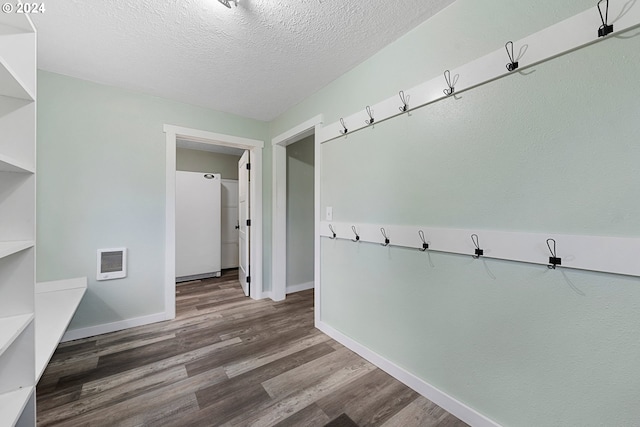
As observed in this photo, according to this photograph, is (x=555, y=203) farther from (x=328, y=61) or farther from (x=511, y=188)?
(x=328, y=61)

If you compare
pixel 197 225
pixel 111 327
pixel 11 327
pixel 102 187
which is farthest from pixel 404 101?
pixel 197 225

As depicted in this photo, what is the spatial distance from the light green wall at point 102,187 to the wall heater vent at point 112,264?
5 cm

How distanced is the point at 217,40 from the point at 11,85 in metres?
1.15

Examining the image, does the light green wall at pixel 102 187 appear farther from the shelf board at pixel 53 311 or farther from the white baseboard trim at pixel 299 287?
the white baseboard trim at pixel 299 287

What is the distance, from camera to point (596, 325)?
948 millimetres

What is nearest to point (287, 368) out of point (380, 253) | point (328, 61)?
point (380, 253)

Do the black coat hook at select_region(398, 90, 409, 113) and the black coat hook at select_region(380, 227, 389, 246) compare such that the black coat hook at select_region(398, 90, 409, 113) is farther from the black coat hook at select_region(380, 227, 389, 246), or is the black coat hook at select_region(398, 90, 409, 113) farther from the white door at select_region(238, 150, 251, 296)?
the white door at select_region(238, 150, 251, 296)

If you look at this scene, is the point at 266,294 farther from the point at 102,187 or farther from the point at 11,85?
the point at 11,85

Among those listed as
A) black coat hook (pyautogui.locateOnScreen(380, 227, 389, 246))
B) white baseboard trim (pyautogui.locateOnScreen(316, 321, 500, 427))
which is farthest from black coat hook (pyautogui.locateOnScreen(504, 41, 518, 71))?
white baseboard trim (pyautogui.locateOnScreen(316, 321, 500, 427))

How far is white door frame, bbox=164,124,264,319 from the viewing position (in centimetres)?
256

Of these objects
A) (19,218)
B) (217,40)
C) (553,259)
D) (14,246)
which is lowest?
(553,259)

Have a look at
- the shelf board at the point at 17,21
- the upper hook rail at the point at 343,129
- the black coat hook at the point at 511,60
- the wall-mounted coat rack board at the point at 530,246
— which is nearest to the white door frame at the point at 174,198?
the upper hook rail at the point at 343,129

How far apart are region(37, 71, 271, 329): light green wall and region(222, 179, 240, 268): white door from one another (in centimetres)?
221

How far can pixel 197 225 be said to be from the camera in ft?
13.8
